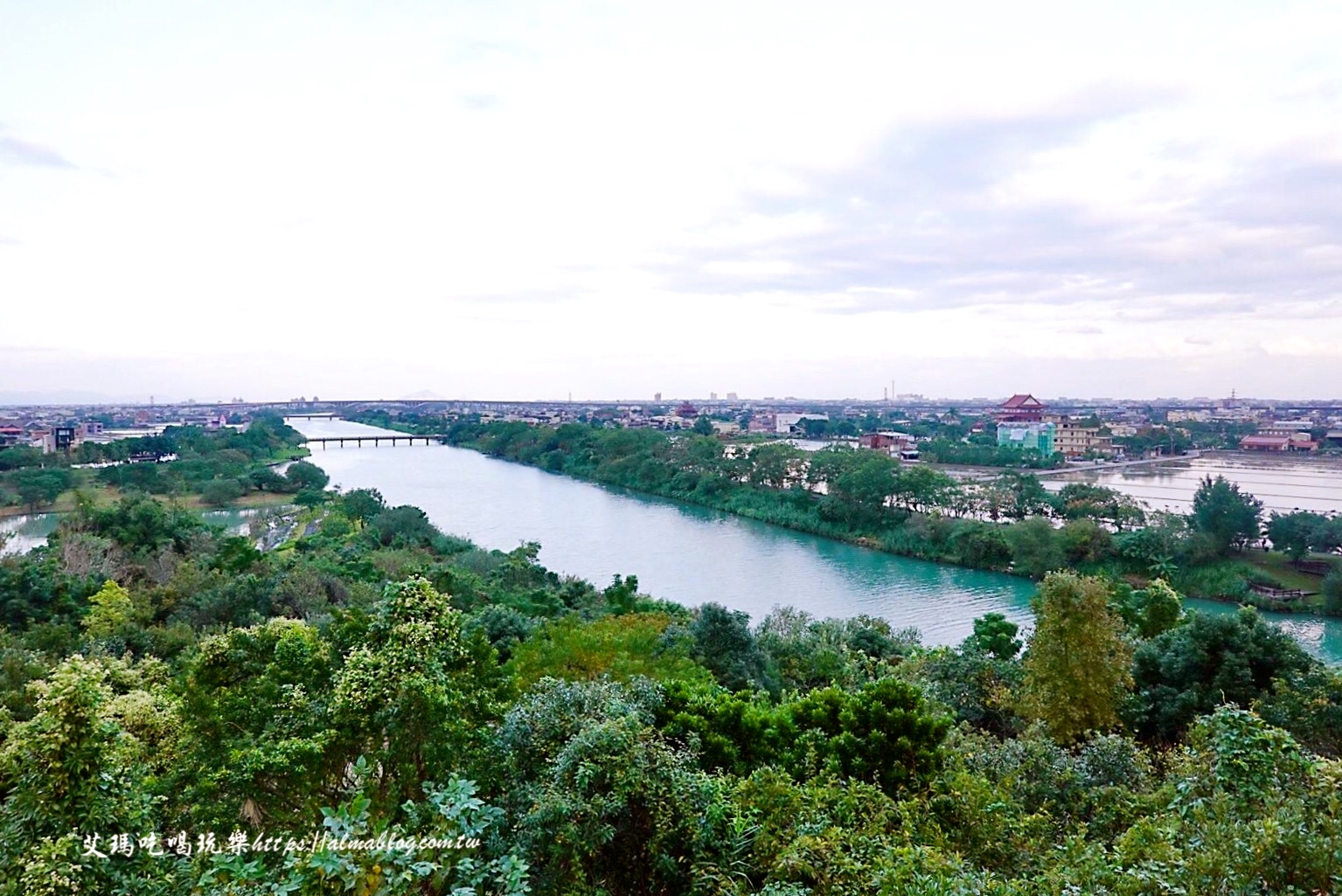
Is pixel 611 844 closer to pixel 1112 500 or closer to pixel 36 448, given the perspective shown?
pixel 1112 500

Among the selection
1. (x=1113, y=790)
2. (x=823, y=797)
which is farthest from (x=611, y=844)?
(x=1113, y=790)

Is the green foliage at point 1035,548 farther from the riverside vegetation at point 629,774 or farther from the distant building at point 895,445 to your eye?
the distant building at point 895,445

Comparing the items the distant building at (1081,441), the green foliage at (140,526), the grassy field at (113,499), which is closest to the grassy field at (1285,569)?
the distant building at (1081,441)

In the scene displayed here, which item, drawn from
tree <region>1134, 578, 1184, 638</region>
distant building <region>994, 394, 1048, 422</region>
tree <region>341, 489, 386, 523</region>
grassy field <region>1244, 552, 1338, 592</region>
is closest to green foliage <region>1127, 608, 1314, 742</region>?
tree <region>1134, 578, 1184, 638</region>

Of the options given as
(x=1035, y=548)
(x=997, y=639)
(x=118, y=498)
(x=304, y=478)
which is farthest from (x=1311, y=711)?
(x=304, y=478)

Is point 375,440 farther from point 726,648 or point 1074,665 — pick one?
point 1074,665

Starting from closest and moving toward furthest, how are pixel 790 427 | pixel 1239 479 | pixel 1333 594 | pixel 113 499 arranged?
pixel 1333 594
pixel 113 499
pixel 1239 479
pixel 790 427

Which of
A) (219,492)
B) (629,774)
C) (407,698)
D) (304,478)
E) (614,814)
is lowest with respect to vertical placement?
(219,492)

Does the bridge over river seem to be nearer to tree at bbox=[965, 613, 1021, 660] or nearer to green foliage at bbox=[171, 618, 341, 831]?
tree at bbox=[965, 613, 1021, 660]
